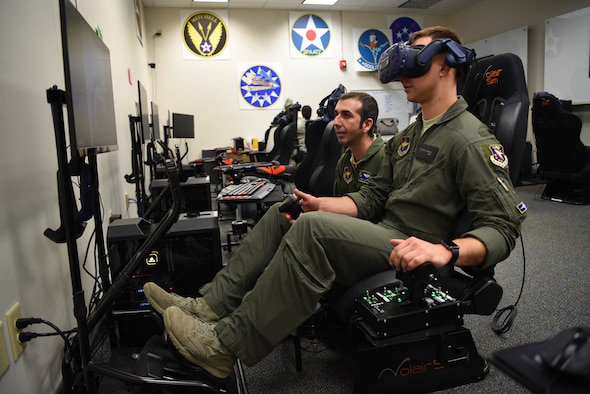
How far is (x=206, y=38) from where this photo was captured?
252 inches

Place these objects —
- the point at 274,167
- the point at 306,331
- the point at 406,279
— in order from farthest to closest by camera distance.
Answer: the point at 274,167, the point at 306,331, the point at 406,279

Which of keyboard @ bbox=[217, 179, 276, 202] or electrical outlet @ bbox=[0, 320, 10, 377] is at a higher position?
keyboard @ bbox=[217, 179, 276, 202]

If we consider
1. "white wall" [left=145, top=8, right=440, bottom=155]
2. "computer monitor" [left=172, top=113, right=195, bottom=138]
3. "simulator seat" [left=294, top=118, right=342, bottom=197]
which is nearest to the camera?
"simulator seat" [left=294, top=118, right=342, bottom=197]

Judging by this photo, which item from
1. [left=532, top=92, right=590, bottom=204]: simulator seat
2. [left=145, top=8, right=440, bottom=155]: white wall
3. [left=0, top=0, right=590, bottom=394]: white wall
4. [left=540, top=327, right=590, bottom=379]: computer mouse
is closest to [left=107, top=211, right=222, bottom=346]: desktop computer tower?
[left=0, top=0, right=590, bottom=394]: white wall

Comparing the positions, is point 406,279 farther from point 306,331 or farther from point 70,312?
point 70,312

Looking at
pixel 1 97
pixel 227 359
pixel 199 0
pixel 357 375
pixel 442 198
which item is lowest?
pixel 357 375

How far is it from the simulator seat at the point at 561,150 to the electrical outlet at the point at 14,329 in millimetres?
4433

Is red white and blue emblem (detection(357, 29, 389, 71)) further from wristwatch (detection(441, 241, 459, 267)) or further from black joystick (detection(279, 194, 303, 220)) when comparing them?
wristwatch (detection(441, 241, 459, 267))

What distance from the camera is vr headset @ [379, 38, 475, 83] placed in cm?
118

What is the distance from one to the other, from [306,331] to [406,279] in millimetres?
545

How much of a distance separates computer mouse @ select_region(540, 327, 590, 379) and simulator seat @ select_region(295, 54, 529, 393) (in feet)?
1.48

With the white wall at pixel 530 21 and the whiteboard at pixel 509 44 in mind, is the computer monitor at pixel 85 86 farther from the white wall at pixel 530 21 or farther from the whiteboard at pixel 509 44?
the white wall at pixel 530 21

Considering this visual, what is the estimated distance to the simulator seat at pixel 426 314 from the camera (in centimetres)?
95

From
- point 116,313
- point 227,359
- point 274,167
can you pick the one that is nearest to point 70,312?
point 116,313
